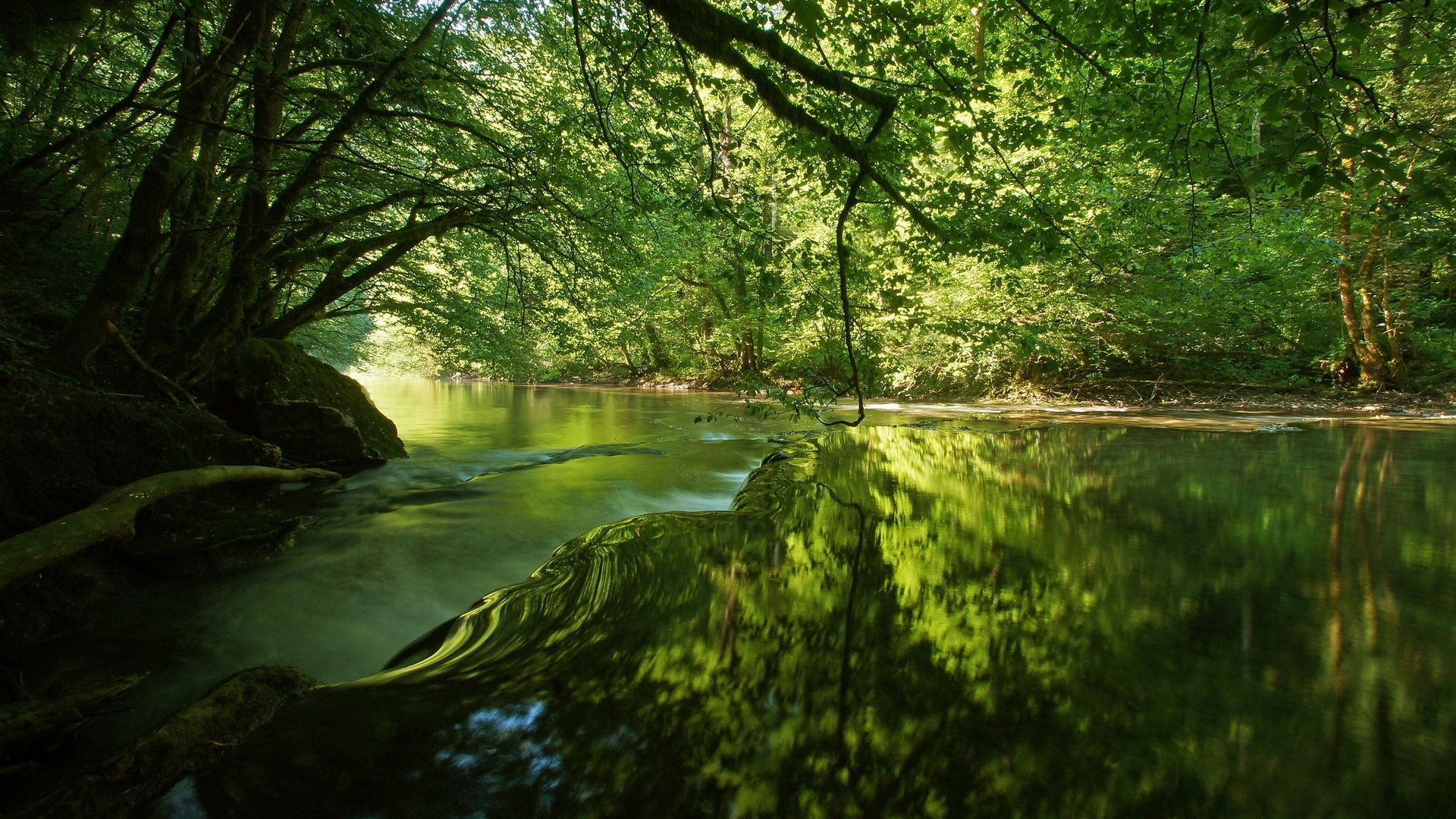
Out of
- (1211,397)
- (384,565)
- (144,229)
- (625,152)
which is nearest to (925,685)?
(384,565)

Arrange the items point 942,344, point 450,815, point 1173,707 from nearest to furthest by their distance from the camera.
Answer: point 450,815 < point 1173,707 < point 942,344

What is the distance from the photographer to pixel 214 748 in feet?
5.51

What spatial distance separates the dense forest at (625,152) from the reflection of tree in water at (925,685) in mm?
1493

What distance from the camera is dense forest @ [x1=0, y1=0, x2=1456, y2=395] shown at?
3.29 m

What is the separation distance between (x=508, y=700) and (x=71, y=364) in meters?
5.21

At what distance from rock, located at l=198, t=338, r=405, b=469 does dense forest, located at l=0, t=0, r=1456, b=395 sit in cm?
56

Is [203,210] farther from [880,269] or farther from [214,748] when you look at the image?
[880,269]

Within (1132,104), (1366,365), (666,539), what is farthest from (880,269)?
(1366,365)

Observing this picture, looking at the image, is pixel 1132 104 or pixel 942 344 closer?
pixel 1132 104

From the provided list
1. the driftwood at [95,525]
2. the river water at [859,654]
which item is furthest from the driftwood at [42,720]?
the driftwood at [95,525]

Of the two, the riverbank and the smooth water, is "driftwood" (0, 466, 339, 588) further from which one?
the riverbank

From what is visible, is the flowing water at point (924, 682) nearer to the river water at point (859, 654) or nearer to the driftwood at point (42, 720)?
the river water at point (859, 654)

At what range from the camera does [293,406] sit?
6.72 m

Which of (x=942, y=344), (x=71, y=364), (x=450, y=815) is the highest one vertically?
(x=942, y=344)
